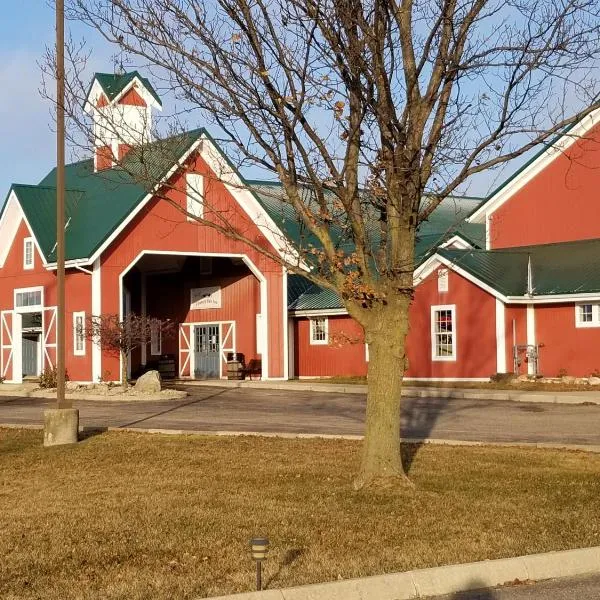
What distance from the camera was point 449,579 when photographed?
8906 millimetres

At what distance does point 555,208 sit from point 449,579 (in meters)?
27.2

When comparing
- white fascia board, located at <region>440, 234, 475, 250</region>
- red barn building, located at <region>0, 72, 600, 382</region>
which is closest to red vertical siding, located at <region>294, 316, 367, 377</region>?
red barn building, located at <region>0, 72, 600, 382</region>

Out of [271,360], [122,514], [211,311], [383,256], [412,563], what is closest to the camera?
[412,563]

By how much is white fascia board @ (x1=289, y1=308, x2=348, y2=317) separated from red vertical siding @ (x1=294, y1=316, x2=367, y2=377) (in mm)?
230

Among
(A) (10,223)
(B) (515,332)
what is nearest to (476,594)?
(B) (515,332)

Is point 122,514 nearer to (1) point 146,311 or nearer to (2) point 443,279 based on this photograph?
(2) point 443,279

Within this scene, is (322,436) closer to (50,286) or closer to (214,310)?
(50,286)

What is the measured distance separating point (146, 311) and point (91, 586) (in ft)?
115

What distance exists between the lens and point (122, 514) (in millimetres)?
11359

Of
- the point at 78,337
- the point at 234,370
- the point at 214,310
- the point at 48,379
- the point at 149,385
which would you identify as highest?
the point at 214,310

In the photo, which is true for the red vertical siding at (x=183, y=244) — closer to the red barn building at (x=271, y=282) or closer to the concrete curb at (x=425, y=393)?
the red barn building at (x=271, y=282)

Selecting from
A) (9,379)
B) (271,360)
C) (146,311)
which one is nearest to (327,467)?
(271,360)

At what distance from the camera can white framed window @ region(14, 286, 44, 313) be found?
37.2 m

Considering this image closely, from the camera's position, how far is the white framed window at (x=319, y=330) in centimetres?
3828
